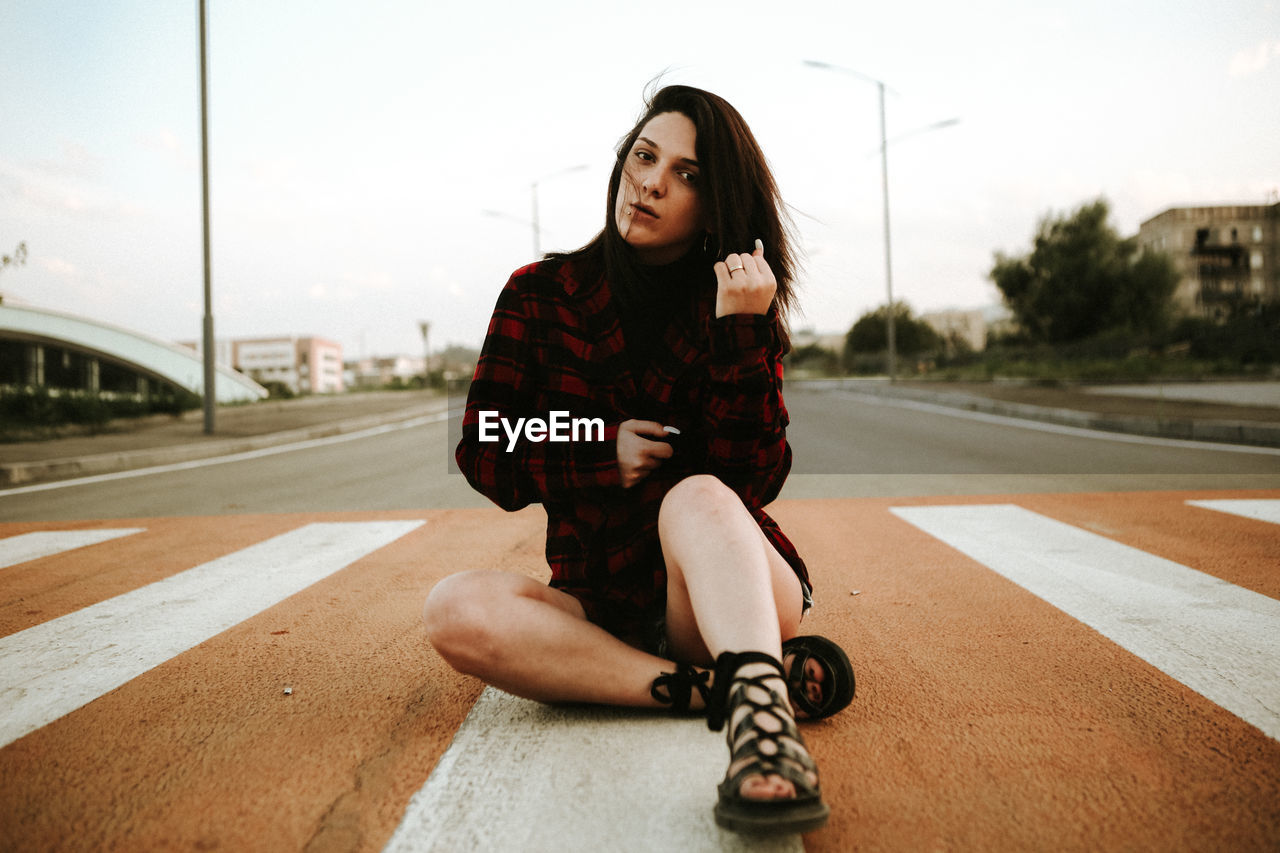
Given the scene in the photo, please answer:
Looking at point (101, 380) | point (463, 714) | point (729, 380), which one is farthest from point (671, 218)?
point (101, 380)

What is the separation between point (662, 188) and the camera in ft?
6.34

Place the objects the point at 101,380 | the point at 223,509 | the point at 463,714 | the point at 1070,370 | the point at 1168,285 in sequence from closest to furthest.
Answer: the point at 463,714 → the point at 223,509 → the point at 1070,370 → the point at 1168,285 → the point at 101,380

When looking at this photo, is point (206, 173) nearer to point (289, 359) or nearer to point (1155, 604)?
point (1155, 604)

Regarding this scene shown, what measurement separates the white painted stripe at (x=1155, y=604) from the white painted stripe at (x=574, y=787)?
130 centimetres

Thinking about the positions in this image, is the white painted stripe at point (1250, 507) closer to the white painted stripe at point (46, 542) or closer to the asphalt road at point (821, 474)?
the asphalt road at point (821, 474)

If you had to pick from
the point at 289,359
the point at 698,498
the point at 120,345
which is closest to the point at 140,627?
the point at 698,498

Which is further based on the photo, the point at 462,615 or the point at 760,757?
the point at 462,615

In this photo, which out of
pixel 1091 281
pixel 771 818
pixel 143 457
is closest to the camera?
pixel 771 818

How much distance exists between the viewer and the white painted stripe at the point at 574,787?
133cm

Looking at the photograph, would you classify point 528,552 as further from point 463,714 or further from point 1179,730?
point 1179,730

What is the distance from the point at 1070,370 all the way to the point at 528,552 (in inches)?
932

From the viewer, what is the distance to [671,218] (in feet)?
6.42

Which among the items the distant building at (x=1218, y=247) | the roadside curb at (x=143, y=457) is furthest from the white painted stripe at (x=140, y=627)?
the distant building at (x=1218, y=247)

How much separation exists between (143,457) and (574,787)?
9362mm
